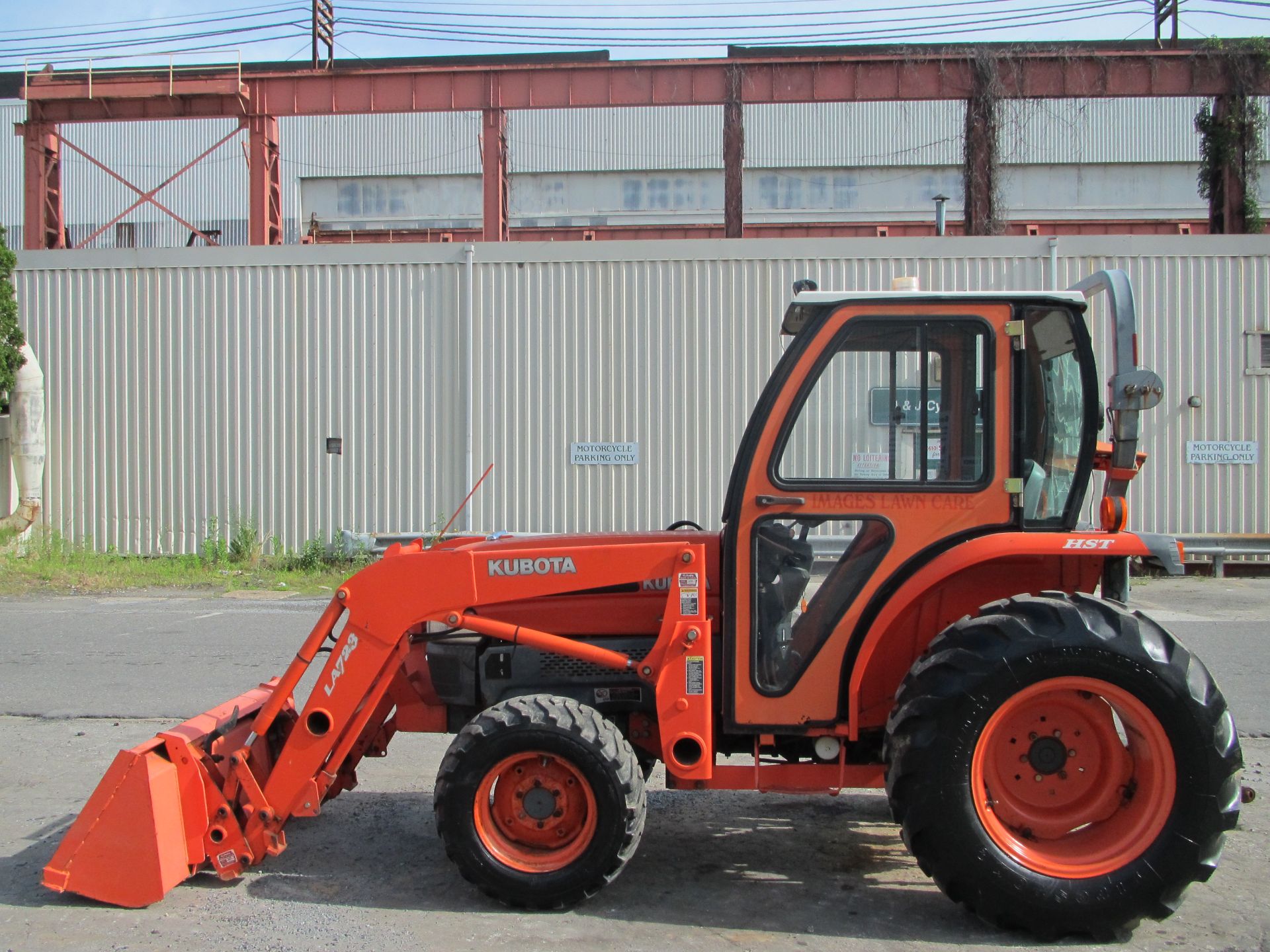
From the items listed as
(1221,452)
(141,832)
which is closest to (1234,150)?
(1221,452)

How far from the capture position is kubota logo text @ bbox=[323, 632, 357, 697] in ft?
13.7

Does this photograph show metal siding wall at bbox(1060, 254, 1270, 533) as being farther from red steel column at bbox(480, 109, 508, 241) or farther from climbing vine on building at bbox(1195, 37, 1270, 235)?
red steel column at bbox(480, 109, 508, 241)

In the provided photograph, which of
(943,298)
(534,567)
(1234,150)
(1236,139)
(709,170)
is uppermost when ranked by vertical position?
(709,170)

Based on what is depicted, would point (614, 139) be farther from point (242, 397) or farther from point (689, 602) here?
point (689, 602)

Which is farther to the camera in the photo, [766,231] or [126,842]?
[766,231]

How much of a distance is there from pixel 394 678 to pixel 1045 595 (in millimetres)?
2567

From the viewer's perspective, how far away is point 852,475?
3.97m

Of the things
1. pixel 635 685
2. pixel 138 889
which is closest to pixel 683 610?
pixel 635 685

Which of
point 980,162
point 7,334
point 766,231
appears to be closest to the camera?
point 7,334

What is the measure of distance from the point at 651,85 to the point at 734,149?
1.90 m

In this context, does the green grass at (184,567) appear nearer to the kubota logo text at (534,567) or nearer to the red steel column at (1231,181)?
the kubota logo text at (534,567)

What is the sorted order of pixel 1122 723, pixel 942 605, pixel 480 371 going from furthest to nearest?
pixel 480 371 < pixel 942 605 < pixel 1122 723

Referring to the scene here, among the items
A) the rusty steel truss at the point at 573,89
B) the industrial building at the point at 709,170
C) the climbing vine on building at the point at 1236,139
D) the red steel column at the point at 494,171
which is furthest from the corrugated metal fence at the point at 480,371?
the industrial building at the point at 709,170

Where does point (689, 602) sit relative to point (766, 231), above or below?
below
